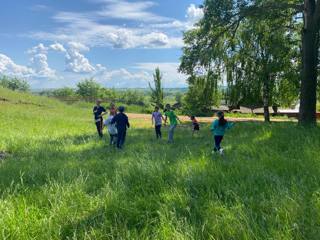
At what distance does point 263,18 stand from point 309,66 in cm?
406

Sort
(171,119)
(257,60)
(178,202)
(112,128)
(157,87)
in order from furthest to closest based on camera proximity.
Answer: (157,87), (257,60), (171,119), (112,128), (178,202)

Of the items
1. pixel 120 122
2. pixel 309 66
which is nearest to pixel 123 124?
pixel 120 122

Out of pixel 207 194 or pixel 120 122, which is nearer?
pixel 207 194

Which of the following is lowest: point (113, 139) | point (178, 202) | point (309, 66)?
point (113, 139)

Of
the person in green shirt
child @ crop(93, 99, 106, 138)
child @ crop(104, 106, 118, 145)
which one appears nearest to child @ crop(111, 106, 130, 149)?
child @ crop(104, 106, 118, 145)

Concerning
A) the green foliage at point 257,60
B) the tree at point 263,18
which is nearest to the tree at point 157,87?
the green foliage at point 257,60

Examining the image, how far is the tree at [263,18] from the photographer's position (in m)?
17.6

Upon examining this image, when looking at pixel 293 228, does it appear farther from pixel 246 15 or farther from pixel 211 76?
pixel 211 76

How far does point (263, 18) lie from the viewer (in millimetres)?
19969

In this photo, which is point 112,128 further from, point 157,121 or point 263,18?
point 263,18

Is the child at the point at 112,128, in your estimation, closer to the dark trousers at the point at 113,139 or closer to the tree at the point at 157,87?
the dark trousers at the point at 113,139

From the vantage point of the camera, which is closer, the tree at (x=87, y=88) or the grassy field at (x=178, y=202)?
the grassy field at (x=178, y=202)

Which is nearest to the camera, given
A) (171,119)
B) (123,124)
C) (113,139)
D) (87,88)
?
(123,124)

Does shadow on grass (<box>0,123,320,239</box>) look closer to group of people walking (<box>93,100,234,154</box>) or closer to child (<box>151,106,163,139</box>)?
group of people walking (<box>93,100,234,154</box>)
